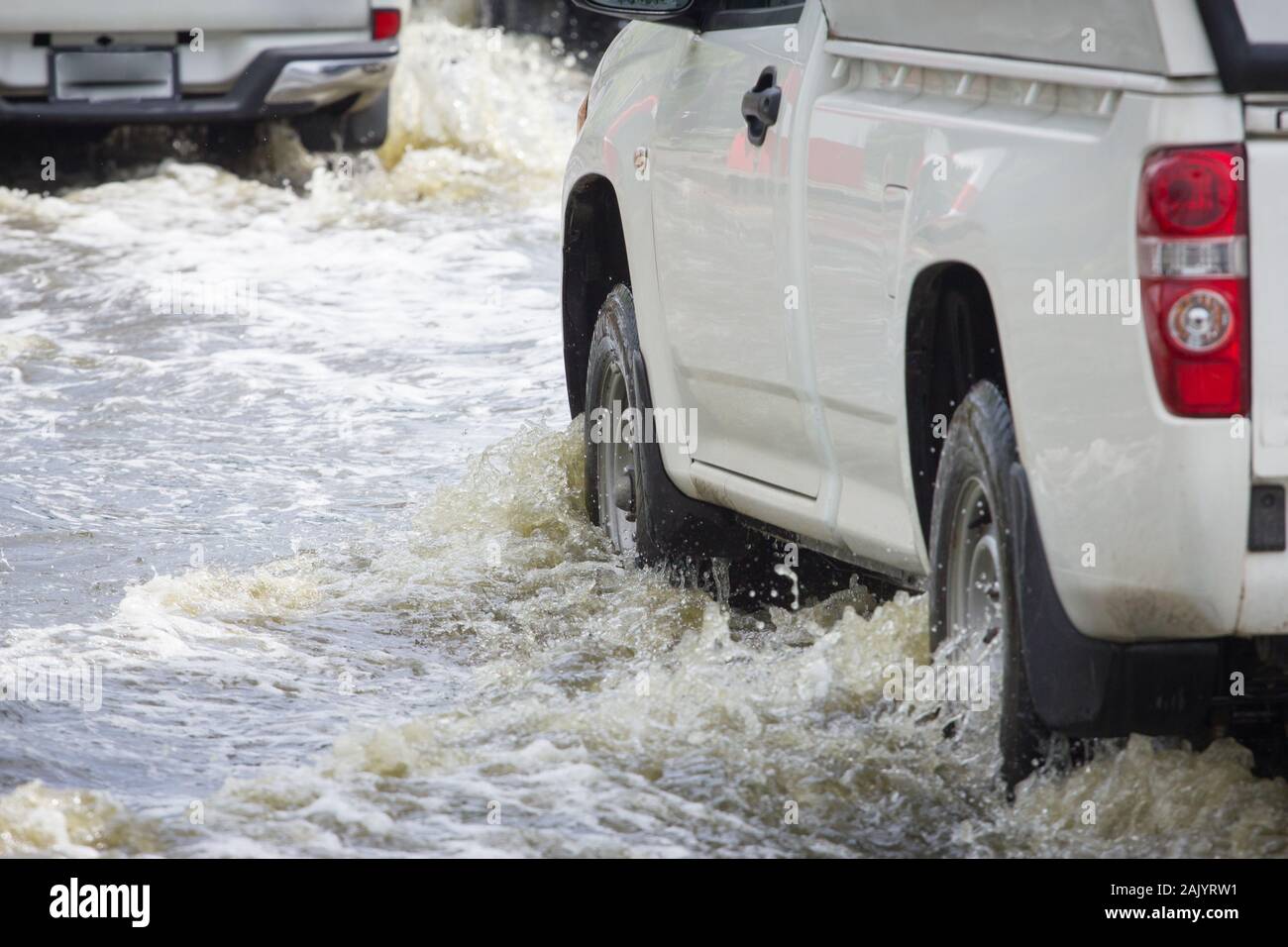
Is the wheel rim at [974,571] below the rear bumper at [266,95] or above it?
below

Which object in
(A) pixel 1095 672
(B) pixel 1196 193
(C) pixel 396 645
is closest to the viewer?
(B) pixel 1196 193

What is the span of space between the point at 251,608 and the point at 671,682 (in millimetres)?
1501

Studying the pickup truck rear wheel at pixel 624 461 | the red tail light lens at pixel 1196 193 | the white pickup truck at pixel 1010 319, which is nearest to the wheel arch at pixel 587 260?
the pickup truck rear wheel at pixel 624 461

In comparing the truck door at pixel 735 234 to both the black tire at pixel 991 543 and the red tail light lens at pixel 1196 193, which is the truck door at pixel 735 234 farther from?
the red tail light lens at pixel 1196 193

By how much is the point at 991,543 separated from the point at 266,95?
8984 mm

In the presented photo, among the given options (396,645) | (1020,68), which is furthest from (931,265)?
(396,645)

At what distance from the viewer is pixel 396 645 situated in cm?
545

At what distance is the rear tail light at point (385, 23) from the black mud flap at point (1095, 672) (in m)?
9.24

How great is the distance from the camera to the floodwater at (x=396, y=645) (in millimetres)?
3971

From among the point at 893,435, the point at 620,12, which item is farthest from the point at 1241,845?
the point at 620,12

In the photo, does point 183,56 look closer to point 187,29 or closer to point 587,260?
point 187,29

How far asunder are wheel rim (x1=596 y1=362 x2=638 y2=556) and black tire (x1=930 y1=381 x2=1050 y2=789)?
1796 mm

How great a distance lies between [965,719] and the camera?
4082 mm

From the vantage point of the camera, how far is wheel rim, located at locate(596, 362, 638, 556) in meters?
5.81
